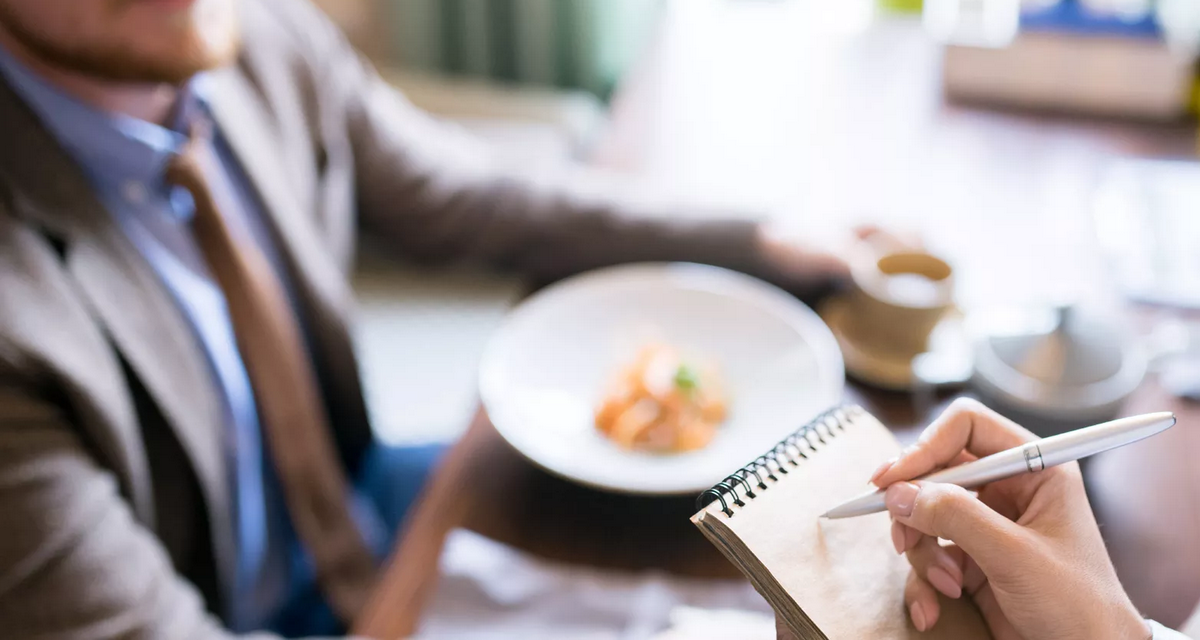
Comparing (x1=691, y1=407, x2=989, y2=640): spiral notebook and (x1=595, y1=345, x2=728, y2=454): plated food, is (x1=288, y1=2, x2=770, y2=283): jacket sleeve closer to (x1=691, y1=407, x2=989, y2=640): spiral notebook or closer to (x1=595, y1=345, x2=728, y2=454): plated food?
(x1=595, y1=345, x2=728, y2=454): plated food

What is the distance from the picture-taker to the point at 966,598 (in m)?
0.43

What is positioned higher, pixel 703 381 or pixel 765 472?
pixel 765 472

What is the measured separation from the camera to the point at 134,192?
0.80 m

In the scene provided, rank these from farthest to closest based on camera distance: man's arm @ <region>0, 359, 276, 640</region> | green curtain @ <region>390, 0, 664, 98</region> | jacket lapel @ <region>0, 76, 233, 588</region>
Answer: green curtain @ <region>390, 0, 664, 98</region>, jacket lapel @ <region>0, 76, 233, 588</region>, man's arm @ <region>0, 359, 276, 640</region>

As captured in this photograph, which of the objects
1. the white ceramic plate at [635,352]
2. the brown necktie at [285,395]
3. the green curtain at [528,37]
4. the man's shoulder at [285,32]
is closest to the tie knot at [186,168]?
the brown necktie at [285,395]

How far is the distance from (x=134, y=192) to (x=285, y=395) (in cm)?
23

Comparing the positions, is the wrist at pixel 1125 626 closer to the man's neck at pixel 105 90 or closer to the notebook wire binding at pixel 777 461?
the notebook wire binding at pixel 777 461

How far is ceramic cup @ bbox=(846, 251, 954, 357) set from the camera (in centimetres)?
79

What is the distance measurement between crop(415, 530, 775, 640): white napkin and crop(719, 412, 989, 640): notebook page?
0.21m

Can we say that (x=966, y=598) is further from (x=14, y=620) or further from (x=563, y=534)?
(x=14, y=620)

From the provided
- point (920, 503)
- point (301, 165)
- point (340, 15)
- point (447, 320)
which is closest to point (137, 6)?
point (301, 165)

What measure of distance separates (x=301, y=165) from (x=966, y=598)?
859 mm

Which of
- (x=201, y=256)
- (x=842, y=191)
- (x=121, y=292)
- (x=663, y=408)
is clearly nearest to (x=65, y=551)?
(x=121, y=292)

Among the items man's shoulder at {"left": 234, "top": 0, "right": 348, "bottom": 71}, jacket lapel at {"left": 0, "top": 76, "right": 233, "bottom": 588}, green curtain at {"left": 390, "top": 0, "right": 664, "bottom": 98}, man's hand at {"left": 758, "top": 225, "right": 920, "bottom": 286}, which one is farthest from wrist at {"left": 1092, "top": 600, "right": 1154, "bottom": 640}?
green curtain at {"left": 390, "top": 0, "right": 664, "bottom": 98}
